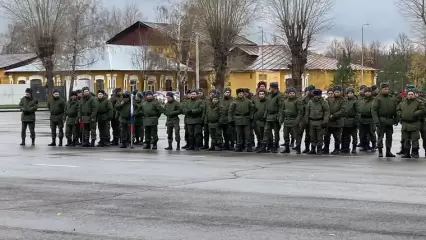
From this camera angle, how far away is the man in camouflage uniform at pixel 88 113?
23498 mm

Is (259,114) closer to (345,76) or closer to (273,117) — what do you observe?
(273,117)

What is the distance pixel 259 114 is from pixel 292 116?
122 centimetres

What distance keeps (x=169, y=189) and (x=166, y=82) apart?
199 feet

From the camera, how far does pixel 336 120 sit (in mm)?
20422

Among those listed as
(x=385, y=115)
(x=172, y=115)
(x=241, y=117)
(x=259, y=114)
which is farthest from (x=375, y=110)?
(x=172, y=115)

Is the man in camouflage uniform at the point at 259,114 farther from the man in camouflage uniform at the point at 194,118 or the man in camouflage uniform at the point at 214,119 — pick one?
the man in camouflage uniform at the point at 194,118

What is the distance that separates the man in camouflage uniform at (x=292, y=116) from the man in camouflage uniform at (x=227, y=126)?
1886 mm

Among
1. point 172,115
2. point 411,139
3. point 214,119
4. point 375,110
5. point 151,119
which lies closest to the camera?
point 411,139

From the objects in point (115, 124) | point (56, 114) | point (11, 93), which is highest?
point (11, 93)

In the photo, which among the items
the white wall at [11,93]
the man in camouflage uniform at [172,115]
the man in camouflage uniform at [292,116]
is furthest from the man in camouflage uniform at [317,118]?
the white wall at [11,93]

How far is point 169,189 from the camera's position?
12.8 m

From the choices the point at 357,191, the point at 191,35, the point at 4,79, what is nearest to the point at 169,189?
the point at 357,191

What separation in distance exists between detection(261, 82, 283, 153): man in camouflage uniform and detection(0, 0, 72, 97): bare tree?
41.6 meters

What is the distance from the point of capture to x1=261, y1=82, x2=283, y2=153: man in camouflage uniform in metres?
20.8
